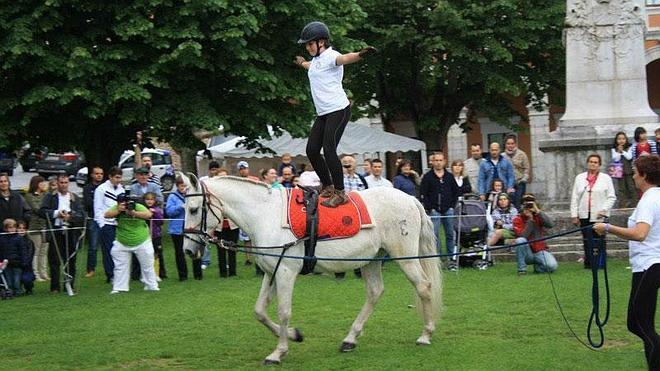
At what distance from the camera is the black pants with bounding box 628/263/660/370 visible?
9977 mm

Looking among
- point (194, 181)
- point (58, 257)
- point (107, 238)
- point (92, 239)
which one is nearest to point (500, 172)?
point (107, 238)

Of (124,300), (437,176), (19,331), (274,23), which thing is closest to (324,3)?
(274,23)

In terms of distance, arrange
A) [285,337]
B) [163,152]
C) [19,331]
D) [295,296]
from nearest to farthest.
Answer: [285,337], [19,331], [295,296], [163,152]

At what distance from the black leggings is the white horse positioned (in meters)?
0.53

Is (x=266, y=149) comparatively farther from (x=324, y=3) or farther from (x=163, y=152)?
(x=163, y=152)

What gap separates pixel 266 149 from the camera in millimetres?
33250

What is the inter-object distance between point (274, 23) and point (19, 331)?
1618 centimetres

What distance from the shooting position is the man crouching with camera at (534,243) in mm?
18797

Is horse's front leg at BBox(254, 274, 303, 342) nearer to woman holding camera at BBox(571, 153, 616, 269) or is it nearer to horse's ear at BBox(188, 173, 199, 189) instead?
horse's ear at BBox(188, 173, 199, 189)

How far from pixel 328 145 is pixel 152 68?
15.9m

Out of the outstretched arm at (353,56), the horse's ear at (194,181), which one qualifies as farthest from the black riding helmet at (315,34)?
the horse's ear at (194,181)

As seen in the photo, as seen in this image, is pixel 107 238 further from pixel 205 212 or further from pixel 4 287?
pixel 205 212

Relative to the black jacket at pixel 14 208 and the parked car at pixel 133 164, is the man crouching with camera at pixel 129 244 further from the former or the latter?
the parked car at pixel 133 164

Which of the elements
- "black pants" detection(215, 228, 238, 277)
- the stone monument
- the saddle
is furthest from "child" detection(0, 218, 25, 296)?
the stone monument
